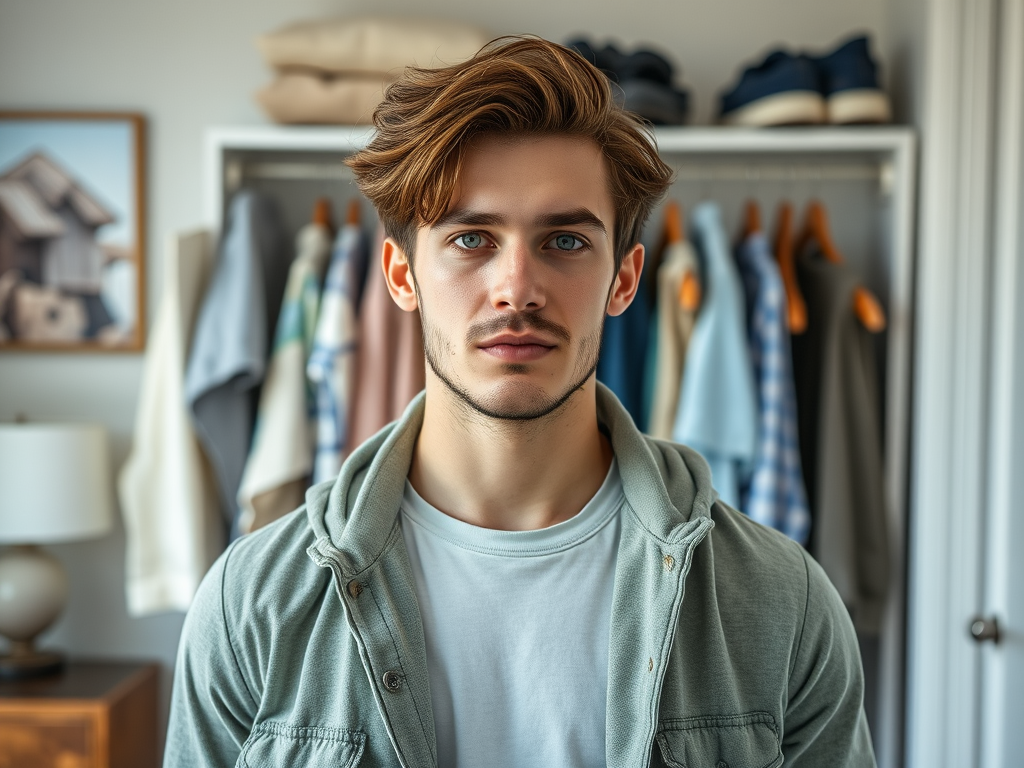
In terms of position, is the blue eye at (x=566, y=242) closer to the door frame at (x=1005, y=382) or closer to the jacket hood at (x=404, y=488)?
the jacket hood at (x=404, y=488)

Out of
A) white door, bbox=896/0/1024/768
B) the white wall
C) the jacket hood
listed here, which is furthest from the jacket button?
the white wall

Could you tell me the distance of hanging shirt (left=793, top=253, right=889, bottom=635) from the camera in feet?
7.68

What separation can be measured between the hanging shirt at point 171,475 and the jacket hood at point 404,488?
122cm

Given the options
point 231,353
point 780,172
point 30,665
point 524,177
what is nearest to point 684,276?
point 780,172

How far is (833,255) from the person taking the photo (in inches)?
97.3

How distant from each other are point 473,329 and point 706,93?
72.4 inches

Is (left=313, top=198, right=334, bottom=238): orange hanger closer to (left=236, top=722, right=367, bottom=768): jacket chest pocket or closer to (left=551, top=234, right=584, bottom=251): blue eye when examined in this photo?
(left=551, top=234, right=584, bottom=251): blue eye

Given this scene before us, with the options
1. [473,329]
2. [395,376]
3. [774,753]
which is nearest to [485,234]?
[473,329]

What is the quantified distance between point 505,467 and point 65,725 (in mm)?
1612

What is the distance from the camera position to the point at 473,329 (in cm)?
120

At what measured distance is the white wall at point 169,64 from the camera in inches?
109

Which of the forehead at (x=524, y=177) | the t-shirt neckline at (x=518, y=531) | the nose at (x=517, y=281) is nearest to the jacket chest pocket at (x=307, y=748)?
the t-shirt neckline at (x=518, y=531)

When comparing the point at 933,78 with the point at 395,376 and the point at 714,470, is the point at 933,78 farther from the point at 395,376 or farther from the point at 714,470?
the point at 395,376

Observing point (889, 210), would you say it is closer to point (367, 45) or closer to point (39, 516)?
point (367, 45)
